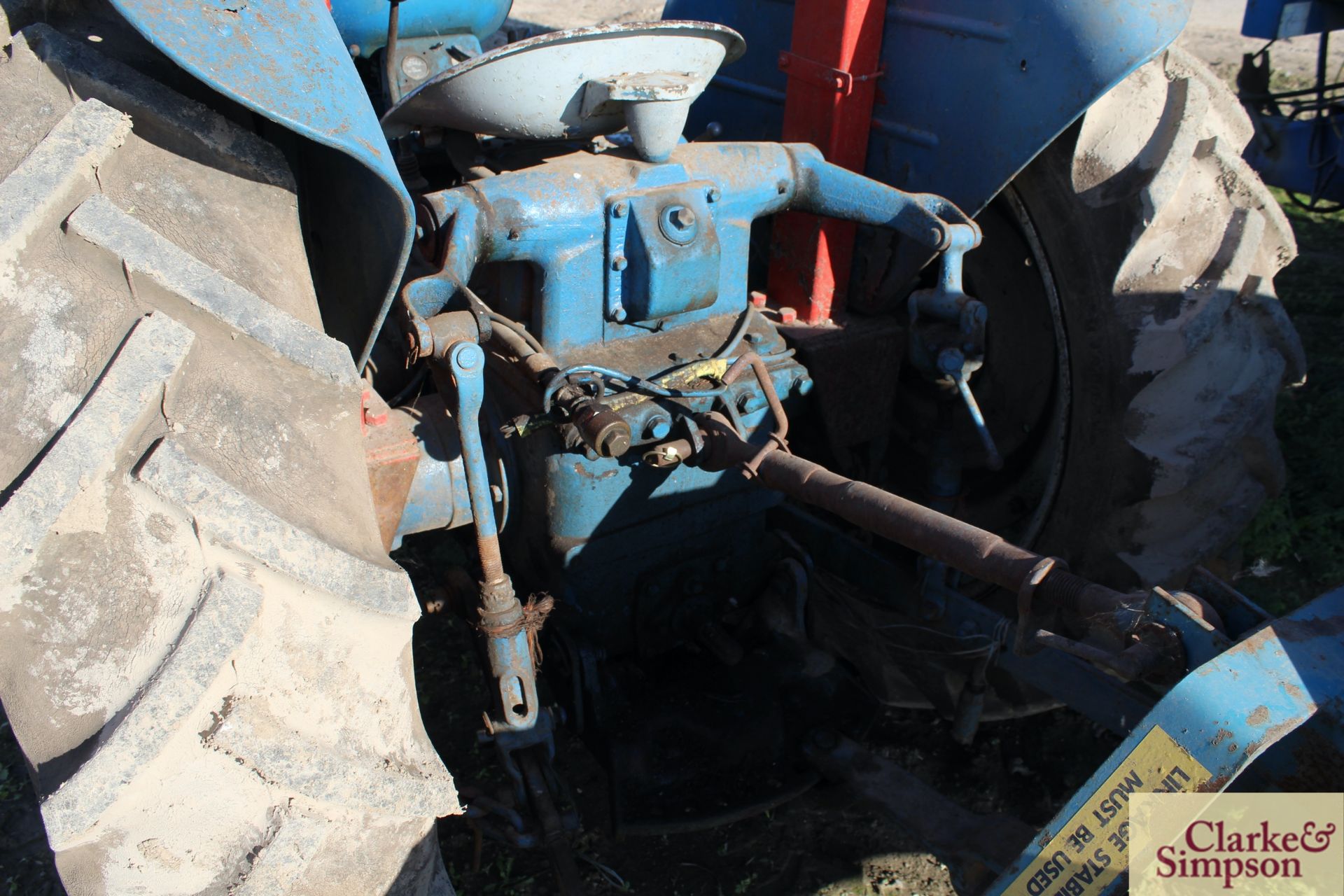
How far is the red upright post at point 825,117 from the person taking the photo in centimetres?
186

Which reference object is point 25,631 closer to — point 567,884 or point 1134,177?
point 567,884

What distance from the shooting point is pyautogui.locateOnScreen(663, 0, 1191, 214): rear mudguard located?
1600 millimetres

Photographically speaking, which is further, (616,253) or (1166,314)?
(1166,314)

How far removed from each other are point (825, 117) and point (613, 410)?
0.78m

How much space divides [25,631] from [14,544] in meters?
0.09

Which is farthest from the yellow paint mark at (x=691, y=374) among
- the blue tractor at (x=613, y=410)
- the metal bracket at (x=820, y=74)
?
the metal bracket at (x=820, y=74)

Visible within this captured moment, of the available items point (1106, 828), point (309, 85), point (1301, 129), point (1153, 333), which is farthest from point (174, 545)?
point (1301, 129)

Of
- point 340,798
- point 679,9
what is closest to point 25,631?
point 340,798

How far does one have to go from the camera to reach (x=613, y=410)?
1538 mm

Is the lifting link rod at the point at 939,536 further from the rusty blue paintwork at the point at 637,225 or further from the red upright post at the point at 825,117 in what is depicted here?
the red upright post at the point at 825,117

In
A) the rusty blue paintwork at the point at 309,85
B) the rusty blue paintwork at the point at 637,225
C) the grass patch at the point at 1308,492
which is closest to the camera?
the rusty blue paintwork at the point at 309,85

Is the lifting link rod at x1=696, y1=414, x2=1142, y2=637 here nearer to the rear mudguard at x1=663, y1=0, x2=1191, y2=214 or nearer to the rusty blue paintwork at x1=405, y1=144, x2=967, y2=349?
the rusty blue paintwork at x1=405, y1=144, x2=967, y2=349

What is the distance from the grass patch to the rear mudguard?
141 cm

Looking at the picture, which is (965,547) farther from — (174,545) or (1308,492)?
(1308,492)
